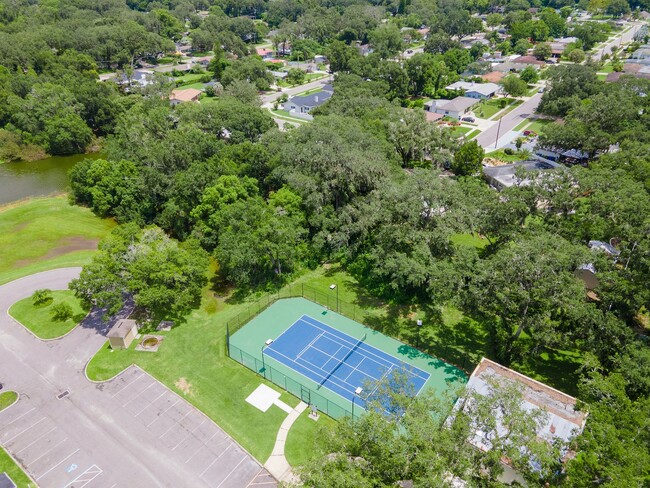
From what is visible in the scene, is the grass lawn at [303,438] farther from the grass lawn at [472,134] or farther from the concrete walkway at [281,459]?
the grass lawn at [472,134]

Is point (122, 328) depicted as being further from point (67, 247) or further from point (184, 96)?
point (184, 96)

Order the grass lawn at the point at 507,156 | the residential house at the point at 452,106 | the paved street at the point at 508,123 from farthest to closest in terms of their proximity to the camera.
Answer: the residential house at the point at 452,106
the paved street at the point at 508,123
the grass lawn at the point at 507,156

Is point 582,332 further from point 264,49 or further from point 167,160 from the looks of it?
point 264,49

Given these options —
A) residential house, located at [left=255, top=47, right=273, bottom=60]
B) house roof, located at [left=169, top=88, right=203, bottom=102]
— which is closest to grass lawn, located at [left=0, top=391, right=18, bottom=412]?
house roof, located at [left=169, top=88, right=203, bottom=102]

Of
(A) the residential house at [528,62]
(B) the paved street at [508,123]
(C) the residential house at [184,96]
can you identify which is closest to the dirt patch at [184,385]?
(B) the paved street at [508,123]

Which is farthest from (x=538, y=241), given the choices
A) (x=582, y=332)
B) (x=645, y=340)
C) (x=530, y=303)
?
(x=645, y=340)

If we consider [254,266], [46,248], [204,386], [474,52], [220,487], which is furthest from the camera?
[474,52]
